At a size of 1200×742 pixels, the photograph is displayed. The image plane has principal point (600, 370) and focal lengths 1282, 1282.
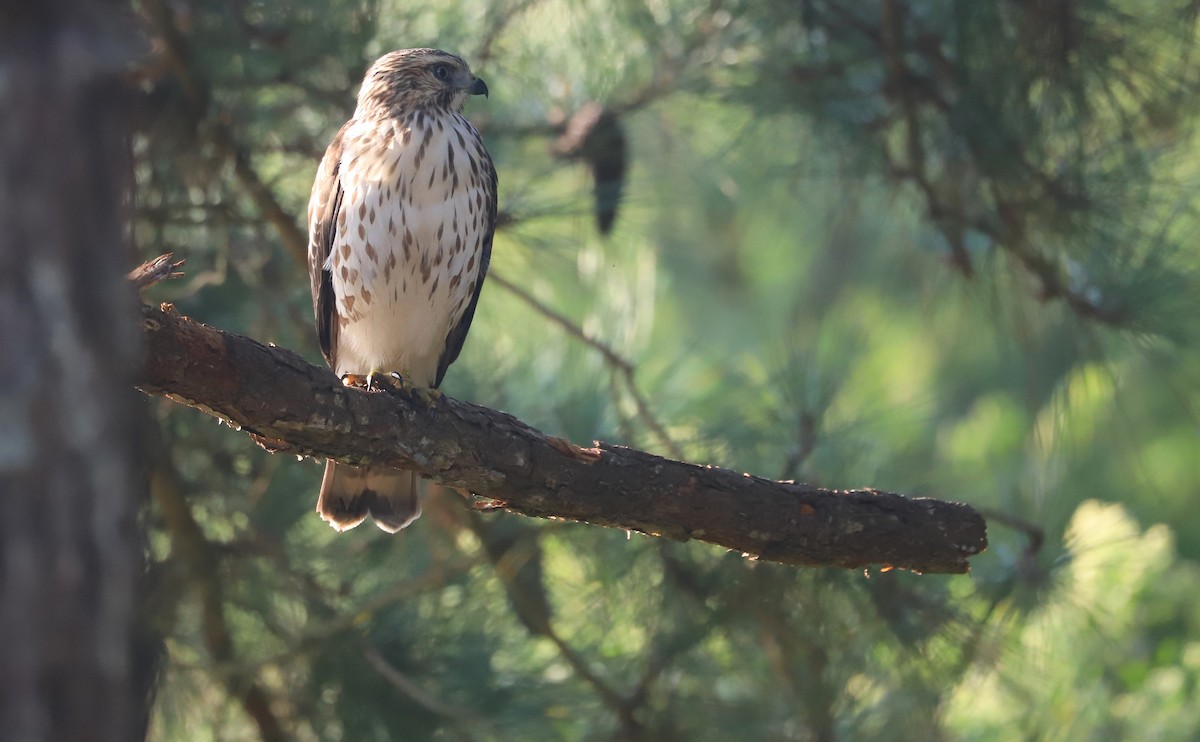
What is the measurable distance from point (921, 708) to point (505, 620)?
143cm

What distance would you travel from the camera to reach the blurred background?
4.11 m

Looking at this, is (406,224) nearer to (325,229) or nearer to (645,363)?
(325,229)

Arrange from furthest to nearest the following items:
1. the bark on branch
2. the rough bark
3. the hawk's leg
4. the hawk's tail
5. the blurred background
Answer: the blurred background < the hawk's tail < the hawk's leg < the bark on branch < the rough bark

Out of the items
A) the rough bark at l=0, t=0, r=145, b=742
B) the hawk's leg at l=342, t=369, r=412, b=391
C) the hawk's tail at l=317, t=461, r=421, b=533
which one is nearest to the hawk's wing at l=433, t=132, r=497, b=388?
the hawk's tail at l=317, t=461, r=421, b=533

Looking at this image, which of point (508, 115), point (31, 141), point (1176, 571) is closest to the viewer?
point (31, 141)

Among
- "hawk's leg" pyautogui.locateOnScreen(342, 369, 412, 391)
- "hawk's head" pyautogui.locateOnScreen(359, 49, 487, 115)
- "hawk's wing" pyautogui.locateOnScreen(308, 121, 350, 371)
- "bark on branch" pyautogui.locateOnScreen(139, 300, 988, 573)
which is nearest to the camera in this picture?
"bark on branch" pyautogui.locateOnScreen(139, 300, 988, 573)

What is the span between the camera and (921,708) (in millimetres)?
4246

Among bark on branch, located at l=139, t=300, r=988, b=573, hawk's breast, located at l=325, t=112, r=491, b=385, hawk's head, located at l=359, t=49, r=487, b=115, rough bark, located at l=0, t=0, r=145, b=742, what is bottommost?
rough bark, located at l=0, t=0, r=145, b=742

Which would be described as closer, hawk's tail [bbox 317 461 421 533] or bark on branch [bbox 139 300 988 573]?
bark on branch [bbox 139 300 988 573]

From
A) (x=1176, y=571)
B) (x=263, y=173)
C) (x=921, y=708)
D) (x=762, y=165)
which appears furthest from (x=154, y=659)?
(x=1176, y=571)

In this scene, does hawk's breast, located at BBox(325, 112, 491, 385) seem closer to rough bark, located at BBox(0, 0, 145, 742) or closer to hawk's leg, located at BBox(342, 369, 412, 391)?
hawk's leg, located at BBox(342, 369, 412, 391)

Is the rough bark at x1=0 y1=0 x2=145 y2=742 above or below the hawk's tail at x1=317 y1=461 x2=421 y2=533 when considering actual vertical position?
below

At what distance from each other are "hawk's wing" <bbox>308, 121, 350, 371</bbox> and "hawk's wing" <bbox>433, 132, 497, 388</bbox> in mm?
378

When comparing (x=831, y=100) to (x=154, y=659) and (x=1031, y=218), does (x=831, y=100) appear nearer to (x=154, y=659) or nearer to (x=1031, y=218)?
(x=1031, y=218)
